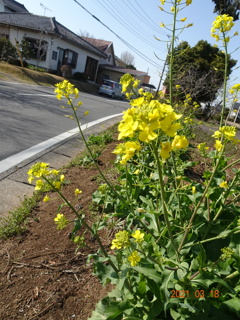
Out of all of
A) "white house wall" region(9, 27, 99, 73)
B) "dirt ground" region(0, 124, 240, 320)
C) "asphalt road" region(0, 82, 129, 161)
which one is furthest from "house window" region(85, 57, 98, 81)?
"dirt ground" region(0, 124, 240, 320)

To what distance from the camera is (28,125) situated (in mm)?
6172

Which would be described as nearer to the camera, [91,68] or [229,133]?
[229,133]

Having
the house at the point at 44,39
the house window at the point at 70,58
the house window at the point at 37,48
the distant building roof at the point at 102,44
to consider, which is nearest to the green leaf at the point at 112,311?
the house at the point at 44,39

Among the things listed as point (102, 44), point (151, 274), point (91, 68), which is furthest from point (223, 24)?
point (102, 44)

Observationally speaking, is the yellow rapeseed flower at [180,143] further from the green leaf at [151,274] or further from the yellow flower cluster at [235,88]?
the yellow flower cluster at [235,88]

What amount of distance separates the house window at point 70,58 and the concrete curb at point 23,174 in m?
24.2

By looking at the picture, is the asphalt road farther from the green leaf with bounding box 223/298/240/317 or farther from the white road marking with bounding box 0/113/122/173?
the green leaf with bounding box 223/298/240/317

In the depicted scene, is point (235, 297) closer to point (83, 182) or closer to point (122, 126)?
point (122, 126)

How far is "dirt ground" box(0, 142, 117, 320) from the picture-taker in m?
1.71

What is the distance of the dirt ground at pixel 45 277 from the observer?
1.71m

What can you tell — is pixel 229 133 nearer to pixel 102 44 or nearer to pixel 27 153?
pixel 27 153

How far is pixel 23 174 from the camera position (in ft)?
11.4

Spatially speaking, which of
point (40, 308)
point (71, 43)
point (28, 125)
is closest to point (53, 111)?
point (28, 125)

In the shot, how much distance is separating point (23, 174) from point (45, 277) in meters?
1.83
